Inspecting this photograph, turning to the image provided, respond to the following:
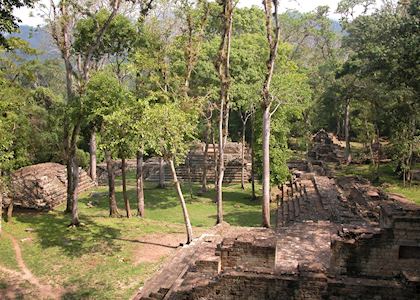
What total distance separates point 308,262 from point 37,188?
16245 millimetres

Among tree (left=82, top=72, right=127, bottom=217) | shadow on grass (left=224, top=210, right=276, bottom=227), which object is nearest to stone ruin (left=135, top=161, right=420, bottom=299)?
shadow on grass (left=224, top=210, right=276, bottom=227)

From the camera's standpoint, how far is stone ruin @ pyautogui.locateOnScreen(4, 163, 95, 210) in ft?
72.5

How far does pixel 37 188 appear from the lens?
73.8 feet

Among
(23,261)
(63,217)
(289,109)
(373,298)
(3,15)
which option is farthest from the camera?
(289,109)

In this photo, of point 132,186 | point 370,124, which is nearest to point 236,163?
point 132,186

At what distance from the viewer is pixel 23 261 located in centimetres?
1516

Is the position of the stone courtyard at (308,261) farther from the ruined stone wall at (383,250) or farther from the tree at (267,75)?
the tree at (267,75)

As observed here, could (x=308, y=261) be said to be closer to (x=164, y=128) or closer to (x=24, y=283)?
(x=164, y=128)

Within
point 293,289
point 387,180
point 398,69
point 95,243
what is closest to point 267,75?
point 398,69

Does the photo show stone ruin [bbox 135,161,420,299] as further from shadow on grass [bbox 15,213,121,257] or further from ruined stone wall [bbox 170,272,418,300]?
shadow on grass [bbox 15,213,121,257]

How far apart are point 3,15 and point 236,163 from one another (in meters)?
25.9

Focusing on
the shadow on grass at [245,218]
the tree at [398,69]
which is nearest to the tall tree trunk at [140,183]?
the shadow on grass at [245,218]

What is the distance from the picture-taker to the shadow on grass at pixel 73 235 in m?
16.3

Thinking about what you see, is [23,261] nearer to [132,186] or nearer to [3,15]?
[3,15]
